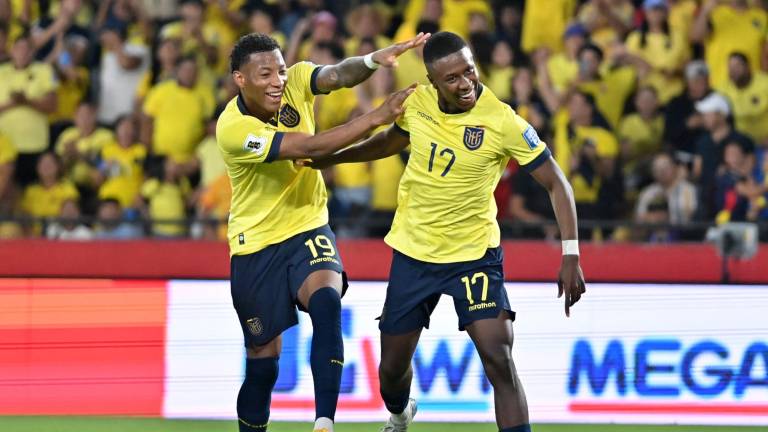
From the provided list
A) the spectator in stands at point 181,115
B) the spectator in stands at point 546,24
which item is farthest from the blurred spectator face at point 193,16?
the spectator in stands at point 546,24

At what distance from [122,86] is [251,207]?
670cm

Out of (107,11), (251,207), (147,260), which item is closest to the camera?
(251,207)

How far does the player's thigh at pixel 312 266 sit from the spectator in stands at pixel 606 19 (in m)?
6.10

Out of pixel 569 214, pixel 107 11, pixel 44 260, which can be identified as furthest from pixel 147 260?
pixel 569 214

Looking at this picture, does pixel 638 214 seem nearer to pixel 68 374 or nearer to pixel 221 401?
pixel 221 401

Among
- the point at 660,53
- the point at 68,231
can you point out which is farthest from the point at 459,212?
the point at 68,231

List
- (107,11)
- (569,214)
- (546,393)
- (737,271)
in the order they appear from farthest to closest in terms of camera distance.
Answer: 1. (107,11)
2. (737,271)
3. (546,393)
4. (569,214)

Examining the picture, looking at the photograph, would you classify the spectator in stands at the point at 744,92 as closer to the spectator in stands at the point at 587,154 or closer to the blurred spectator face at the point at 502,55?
the spectator in stands at the point at 587,154

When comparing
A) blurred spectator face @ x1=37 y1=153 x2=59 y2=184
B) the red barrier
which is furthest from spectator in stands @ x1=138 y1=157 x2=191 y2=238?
the red barrier

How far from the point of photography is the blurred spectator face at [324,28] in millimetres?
13133

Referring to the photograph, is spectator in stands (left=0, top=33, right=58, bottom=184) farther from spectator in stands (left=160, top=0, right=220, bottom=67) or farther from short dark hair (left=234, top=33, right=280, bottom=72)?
short dark hair (left=234, top=33, right=280, bottom=72)

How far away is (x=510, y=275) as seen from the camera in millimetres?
11117

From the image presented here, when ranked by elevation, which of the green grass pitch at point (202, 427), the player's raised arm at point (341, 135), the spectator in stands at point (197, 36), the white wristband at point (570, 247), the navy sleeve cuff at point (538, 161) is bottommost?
the green grass pitch at point (202, 427)

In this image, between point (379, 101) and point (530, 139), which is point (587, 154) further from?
point (530, 139)
